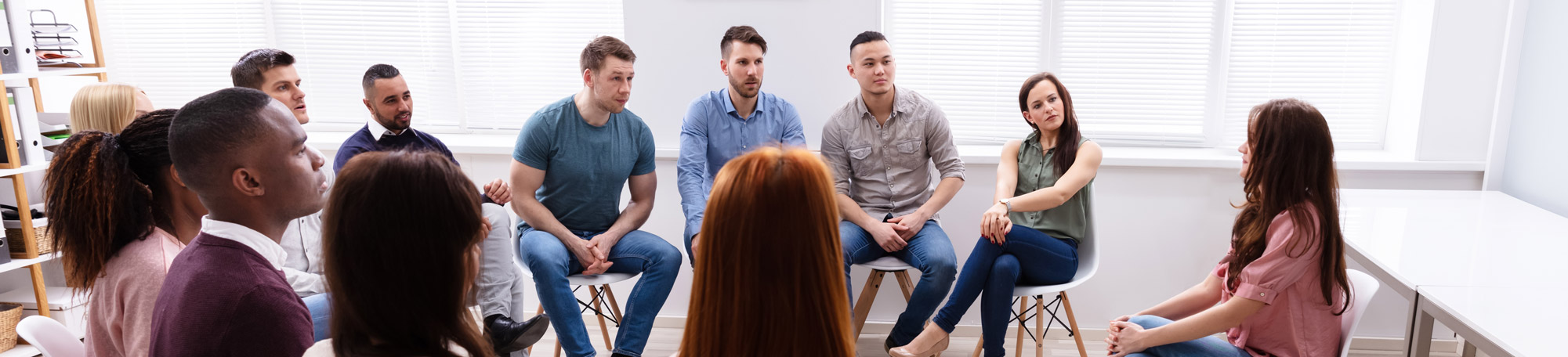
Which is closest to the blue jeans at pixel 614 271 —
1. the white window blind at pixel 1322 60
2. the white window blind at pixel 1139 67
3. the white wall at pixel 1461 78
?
the white window blind at pixel 1139 67

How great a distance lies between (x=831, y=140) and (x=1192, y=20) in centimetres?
146

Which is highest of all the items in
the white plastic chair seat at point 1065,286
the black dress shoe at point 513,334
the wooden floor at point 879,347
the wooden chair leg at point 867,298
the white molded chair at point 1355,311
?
the white molded chair at point 1355,311

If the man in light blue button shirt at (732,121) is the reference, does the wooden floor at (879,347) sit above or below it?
below

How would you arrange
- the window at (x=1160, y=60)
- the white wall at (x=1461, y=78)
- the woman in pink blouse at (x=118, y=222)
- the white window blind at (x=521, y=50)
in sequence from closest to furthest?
the woman in pink blouse at (x=118, y=222) < the white wall at (x=1461, y=78) < the window at (x=1160, y=60) < the white window blind at (x=521, y=50)

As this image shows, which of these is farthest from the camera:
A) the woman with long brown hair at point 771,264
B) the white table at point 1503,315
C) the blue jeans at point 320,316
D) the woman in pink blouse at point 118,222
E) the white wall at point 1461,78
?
the white wall at point 1461,78

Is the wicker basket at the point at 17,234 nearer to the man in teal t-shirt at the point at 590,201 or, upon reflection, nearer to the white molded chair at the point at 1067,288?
the man in teal t-shirt at the point at 590,201

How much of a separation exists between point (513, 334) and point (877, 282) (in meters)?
1.25

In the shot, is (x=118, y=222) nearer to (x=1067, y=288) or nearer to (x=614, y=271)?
(x=614, y=271)

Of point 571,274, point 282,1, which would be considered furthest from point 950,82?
point 282,1

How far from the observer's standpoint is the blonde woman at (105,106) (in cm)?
272

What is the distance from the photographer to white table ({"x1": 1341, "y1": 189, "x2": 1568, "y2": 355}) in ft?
6.38

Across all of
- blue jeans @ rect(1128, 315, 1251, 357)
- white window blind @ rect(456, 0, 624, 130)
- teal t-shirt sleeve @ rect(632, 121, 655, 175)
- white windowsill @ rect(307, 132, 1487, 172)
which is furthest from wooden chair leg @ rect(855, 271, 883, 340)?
white window blind @ rect(456, 0, 624, 130)

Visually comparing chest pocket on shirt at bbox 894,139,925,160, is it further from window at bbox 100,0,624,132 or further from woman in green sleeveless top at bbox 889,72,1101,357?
window at bbox 100,0,624,132

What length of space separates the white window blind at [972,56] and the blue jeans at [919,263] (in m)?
0.68
